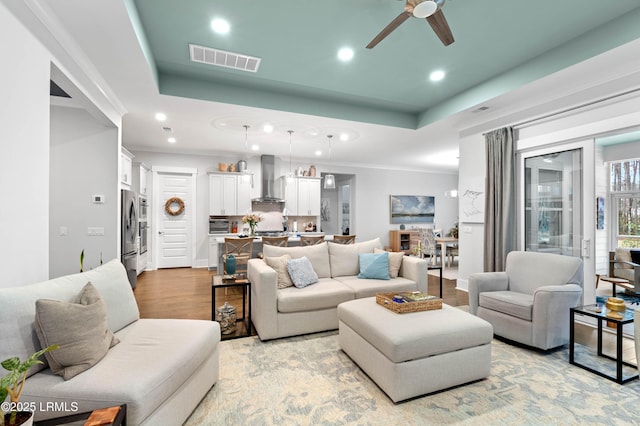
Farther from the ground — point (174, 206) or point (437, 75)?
point (437, 75)

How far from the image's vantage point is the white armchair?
258 centimetres

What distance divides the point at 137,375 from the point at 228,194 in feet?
18.9

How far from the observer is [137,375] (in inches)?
56.1

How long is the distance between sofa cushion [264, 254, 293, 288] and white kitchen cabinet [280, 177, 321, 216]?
166 inches

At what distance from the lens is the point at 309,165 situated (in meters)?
7.96

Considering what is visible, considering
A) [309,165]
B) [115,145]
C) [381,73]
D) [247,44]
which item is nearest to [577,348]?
[381,73]

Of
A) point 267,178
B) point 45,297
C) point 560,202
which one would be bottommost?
point 45,297

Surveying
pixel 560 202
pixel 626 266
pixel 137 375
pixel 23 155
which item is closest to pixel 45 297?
pixel 137 375

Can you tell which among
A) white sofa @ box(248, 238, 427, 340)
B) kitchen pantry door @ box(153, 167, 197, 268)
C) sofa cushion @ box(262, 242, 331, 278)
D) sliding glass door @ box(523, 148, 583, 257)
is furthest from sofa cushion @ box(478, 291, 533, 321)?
kitchen pantry door @ box(153, 167, 197, 268)

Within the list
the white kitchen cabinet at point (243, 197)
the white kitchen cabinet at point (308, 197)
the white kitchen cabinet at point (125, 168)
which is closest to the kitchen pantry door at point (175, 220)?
the white kitchen cabinet at point (243, 197)

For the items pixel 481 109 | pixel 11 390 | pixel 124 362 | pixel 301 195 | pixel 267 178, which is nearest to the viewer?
pixel 11 390

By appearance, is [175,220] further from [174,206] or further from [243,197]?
[243,197]

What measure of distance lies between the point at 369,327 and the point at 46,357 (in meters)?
1.87

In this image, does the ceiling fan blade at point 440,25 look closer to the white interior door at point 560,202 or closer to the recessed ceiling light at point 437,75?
the recessed ceiling light at point 437,75
